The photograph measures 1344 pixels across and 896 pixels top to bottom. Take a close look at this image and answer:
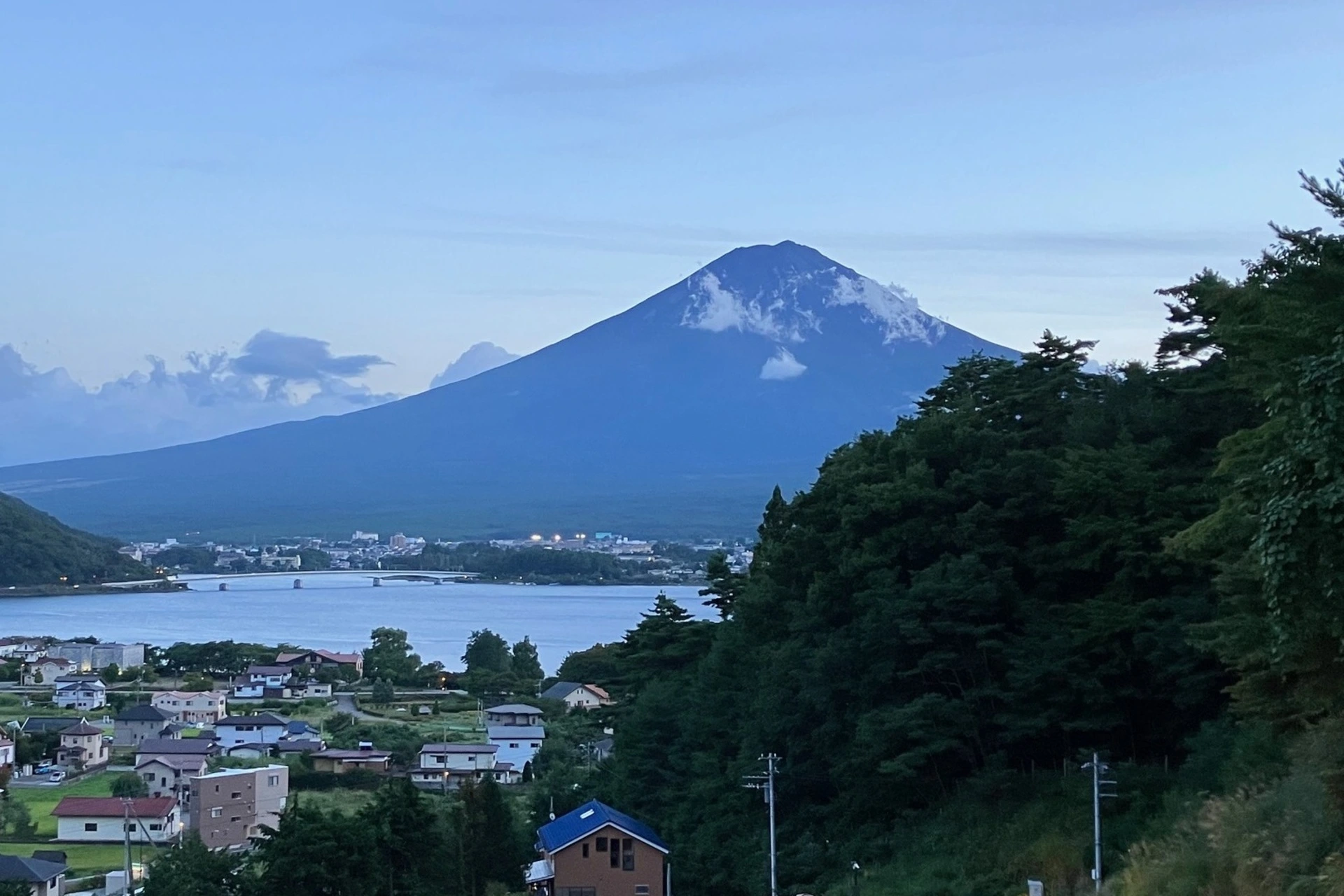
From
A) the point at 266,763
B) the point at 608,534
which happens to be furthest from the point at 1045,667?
the point at 608,534

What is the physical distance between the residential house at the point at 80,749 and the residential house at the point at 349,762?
Answer: 3668 mm

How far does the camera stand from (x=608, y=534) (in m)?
80.6

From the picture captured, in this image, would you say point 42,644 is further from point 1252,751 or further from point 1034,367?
point 1252,751

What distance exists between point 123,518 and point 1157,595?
100 metres

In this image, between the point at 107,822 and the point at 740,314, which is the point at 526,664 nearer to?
the point at 107,822

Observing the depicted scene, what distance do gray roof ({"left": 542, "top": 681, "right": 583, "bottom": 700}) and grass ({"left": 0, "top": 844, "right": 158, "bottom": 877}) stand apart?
12979 mm

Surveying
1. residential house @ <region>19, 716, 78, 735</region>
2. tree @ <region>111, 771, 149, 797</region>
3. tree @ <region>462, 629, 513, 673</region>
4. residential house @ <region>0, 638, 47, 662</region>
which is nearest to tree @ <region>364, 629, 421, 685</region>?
tree @ <region>462, 629, 513, 673</region>

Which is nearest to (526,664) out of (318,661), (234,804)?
(318,661)

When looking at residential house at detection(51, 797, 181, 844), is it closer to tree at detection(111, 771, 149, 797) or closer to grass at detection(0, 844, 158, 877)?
grass at detection(0, 844, 158, 877)

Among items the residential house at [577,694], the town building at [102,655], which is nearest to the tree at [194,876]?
the residential house at [577,694]

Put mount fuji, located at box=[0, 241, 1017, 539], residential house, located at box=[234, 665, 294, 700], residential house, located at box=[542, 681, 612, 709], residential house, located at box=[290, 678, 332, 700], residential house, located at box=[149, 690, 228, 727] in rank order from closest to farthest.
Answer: residential house, located at box=[149, 690, 228, 727] < residential house, located at box=[542, 681, 612, 709] < residential house, located at box=[234, 665, 294, 700] < residential house, located at box=[290, 678, 332, 700] < mount fuji, located at box=[0, 241, 1017, 539]

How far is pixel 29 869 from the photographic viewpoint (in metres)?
12.9

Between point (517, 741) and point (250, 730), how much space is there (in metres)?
4.41

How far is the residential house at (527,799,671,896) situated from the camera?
11.6 metres
